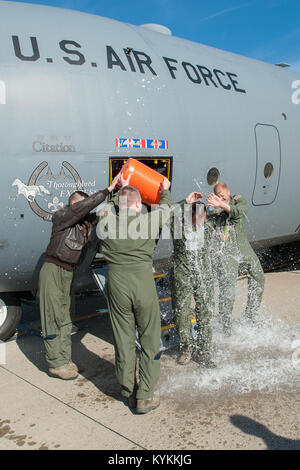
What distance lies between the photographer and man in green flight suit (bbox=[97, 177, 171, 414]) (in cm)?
354

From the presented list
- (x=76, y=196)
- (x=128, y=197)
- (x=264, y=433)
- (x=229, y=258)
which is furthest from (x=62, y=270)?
(x=264, y=433)

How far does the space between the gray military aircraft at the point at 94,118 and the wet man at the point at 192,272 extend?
2.01 ft

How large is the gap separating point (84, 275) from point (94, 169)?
122cm

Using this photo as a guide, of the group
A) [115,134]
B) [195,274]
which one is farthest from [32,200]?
[195,274]

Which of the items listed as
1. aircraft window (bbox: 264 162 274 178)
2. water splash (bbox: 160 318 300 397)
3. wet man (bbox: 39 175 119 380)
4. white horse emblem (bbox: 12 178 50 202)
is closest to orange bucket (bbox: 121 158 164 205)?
wet man (bbox: 39 175 119 380)

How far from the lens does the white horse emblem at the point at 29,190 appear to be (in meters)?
4.07

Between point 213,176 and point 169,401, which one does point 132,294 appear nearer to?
point 169,401

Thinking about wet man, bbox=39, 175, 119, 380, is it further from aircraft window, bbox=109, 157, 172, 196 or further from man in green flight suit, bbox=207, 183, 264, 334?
man in green flight suit, bbox=207, 183, 264, 334

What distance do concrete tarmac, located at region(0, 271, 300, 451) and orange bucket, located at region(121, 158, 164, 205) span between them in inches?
72.7

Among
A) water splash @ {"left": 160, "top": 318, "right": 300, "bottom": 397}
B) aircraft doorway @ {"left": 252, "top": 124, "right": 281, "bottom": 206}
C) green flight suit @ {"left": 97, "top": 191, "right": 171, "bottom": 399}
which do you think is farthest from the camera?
aircraft doorway @ {"left": 252, "top": 124, "right": 281, "bottom": 206}

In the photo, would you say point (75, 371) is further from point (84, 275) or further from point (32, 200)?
point (32, 200)

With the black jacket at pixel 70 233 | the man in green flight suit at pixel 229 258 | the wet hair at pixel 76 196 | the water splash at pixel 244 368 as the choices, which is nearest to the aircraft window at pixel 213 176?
the man in green flight suit at pixel 229 258

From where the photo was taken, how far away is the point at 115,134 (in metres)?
4.39

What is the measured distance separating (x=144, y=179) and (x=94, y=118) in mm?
801
